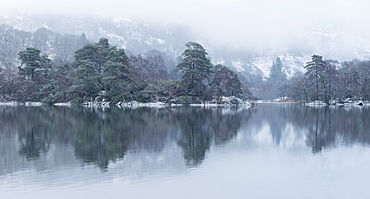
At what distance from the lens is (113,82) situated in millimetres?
65688

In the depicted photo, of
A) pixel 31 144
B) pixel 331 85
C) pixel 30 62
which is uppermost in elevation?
pixel 30 62

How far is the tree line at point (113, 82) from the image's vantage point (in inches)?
2613

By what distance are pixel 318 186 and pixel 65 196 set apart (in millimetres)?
7328

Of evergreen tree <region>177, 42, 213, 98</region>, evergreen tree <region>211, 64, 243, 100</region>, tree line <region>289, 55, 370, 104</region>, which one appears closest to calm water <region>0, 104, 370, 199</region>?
evergreen tree <region>177, 42, 213, 98</region>

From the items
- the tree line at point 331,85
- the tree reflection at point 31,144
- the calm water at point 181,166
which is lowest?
the calm water at point 181,166

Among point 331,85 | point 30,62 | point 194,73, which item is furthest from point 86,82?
point 331,85

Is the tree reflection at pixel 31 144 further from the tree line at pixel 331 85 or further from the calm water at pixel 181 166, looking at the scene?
the tree line at pixel 331 85

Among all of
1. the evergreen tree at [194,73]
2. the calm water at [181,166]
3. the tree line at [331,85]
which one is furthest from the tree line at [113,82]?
the calm water at [181,166]

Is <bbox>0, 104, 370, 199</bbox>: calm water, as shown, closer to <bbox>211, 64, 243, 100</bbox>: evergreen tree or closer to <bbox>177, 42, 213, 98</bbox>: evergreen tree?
<bbox>177, 42, 213, 98</bbox>: evergreen tree

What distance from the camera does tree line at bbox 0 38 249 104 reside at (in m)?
66.4

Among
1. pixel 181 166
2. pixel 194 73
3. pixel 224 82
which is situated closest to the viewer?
pixel 181 166

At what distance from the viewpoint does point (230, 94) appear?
73.3 m

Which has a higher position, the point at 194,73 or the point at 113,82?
the point at 194,73

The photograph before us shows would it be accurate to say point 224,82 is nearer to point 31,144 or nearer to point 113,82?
point 113,82
